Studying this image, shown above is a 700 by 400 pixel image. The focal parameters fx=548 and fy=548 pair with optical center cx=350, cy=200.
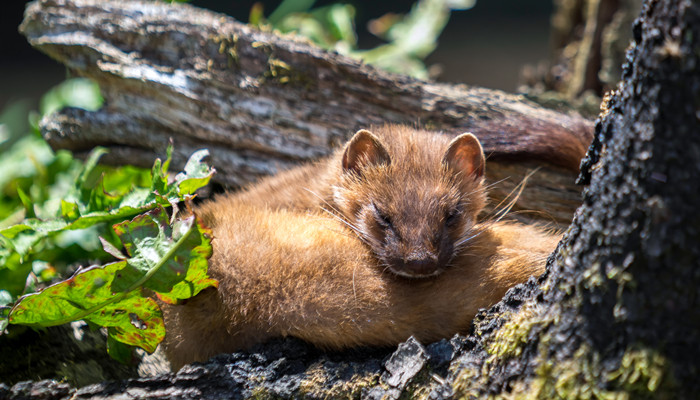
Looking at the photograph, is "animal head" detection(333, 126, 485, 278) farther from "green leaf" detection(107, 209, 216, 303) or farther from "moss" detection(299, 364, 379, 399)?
"green leaf" detection(107, 209, 216, 303)

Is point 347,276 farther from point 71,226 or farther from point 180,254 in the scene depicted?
point 71,226

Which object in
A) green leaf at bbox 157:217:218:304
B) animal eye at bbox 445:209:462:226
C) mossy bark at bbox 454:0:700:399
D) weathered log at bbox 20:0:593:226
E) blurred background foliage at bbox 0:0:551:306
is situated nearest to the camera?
mossy bark at bbox 454:0:700:399

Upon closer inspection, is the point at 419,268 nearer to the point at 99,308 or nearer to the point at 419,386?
the point at 419,386

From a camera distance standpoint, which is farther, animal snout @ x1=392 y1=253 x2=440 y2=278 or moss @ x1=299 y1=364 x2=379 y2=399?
animal snout @ x1=392 y1=253 x2=440 y2=278

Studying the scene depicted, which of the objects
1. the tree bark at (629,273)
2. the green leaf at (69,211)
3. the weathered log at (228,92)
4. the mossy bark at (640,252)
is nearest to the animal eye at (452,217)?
the weathered log at (228,92)

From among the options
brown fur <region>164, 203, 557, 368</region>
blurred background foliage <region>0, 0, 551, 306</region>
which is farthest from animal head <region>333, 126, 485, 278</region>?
blurred background foliage <region>0, 0, 551, 306</region>

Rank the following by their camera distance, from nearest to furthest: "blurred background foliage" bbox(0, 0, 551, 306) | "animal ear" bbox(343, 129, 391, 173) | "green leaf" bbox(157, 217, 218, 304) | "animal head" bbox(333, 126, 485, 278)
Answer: "green leaf" bbox(157, 217, 218, 304) → "animal head" bbox(333, 126, 485, 278) → "animal ear" bbox(343, 129, 391, 173) → "blurred background foliage" bbox(0, 0, 551, 306)

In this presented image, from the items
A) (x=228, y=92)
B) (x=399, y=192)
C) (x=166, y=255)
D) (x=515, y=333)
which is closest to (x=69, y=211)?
(x=166, y=255)

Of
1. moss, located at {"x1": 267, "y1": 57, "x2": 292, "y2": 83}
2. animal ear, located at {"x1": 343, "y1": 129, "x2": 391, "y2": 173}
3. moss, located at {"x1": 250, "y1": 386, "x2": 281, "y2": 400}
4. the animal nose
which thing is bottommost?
moss, located at {"x1": 250, "y1": 386, "x2": 281, "y2": 400}
